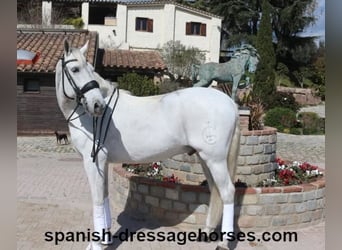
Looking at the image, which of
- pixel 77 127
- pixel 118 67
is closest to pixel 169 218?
pixel 77 127

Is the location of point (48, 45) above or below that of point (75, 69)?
above

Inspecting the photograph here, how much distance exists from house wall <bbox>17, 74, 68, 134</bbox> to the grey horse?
32.3ft

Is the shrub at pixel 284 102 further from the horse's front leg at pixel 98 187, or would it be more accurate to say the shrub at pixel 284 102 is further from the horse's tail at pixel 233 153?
the horse's front leg at pixel 98 187

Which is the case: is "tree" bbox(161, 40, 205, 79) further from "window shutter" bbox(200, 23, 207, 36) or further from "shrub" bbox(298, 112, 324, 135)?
"shrub" bbox(298, 112, 324, 135)

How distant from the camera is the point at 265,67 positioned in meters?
21.2

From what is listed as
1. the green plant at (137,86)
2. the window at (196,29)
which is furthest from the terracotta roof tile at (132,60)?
the green plant at (137,86)

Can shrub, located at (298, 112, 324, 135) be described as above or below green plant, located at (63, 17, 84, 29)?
below

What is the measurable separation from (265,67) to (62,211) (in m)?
17.5

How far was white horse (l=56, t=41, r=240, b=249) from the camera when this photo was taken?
3742mm

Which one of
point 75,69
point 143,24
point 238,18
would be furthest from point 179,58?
point 75,69

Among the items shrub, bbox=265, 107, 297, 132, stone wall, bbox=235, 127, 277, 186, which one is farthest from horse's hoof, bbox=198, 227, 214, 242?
shrub, bbox=265, 107, 297, 132

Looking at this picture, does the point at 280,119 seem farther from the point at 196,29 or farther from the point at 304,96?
the point at 196,29

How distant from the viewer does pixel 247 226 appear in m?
4.88

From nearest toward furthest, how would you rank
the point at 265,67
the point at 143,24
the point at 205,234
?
the point at 205,234
the point at 265,67
the point at 143,24
